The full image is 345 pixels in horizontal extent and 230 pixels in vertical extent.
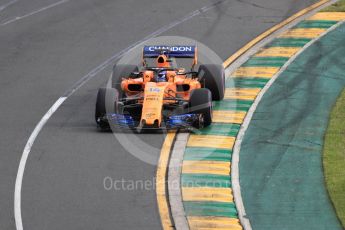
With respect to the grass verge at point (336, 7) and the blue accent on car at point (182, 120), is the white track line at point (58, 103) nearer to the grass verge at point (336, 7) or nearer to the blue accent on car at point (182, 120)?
the blue accent on car at point (182, 120)

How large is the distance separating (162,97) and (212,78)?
2056 mm

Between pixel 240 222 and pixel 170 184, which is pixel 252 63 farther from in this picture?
pixel 240 222

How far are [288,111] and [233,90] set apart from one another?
84.7 inches

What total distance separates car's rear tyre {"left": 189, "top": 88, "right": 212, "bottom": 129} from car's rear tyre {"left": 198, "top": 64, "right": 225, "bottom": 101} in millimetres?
1496

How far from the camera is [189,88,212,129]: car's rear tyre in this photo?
24.0 m

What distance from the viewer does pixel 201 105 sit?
24000 mm

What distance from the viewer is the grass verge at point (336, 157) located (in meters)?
20.3

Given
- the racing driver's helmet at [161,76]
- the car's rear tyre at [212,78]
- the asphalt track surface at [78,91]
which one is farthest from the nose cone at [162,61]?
the asphalt track surface at [78,91]

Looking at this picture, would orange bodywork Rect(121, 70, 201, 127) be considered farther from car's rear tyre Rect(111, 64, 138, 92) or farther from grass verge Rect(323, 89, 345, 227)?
grass verge Rect(323, 89, 345, 227)

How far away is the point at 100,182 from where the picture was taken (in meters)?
21.6

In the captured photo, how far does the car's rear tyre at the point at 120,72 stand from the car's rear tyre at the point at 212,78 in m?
1.85

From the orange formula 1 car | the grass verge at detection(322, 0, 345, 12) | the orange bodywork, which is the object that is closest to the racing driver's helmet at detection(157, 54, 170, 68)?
the orange formula 1 car

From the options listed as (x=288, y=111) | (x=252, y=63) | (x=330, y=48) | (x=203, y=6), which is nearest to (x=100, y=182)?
(x=288, y=111)

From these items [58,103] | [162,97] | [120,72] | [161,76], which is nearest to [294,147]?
[162,97]
